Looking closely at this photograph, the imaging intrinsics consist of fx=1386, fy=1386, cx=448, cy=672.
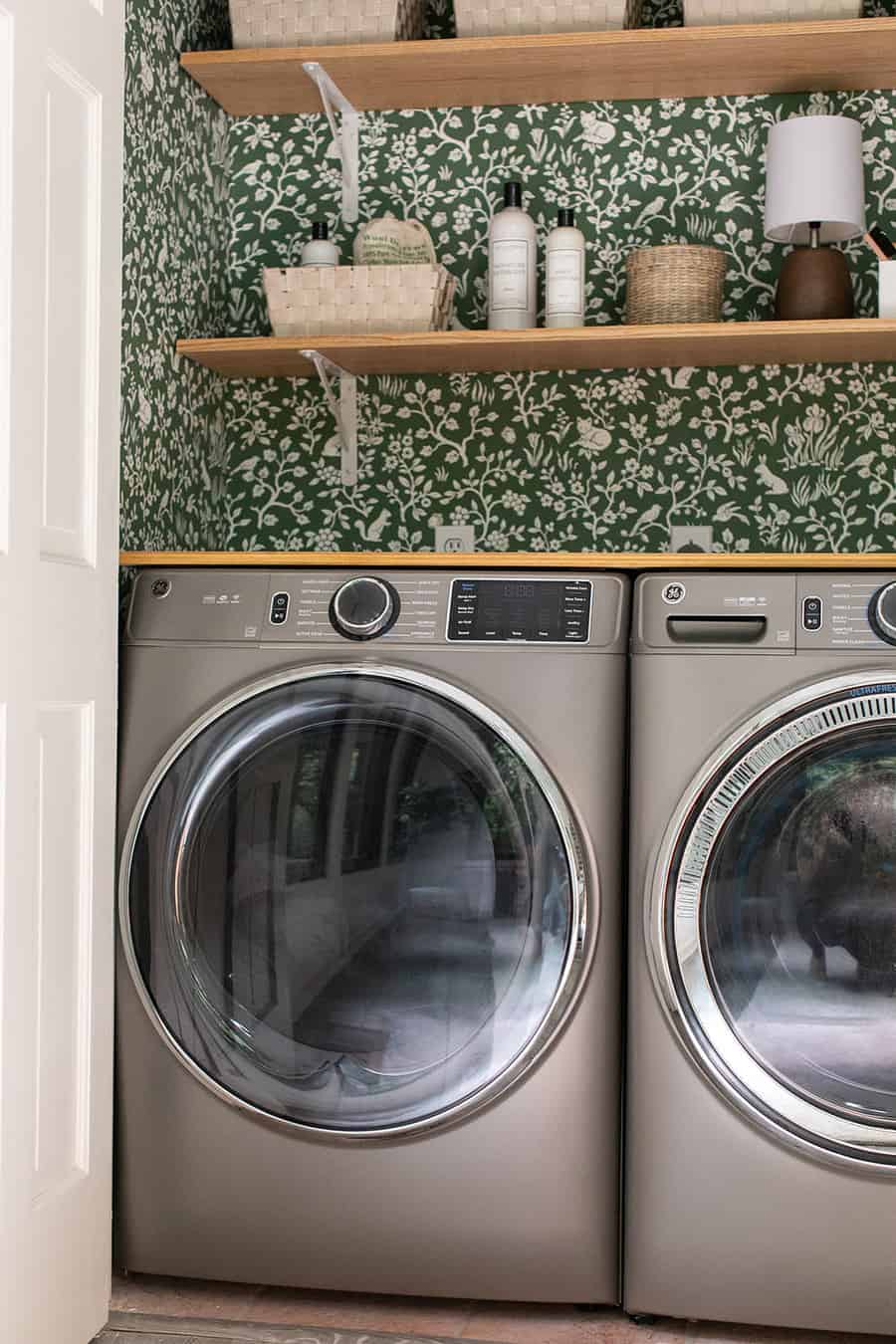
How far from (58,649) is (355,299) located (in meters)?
1.02

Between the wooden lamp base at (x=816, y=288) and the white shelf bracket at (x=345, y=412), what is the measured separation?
0.82 metres

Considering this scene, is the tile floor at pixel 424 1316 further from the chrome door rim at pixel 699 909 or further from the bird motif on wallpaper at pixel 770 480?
the bird motif on wallpaper at pixel 770 480

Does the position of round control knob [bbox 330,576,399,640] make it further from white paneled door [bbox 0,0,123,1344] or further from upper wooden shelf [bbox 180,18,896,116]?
upper wooden shelf [bbox 180,18,896,116]

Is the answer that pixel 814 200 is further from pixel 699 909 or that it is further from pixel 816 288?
pixel 699 909

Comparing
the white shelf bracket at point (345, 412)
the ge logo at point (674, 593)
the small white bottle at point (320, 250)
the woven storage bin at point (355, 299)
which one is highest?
the small white bottle at point (320, 250)

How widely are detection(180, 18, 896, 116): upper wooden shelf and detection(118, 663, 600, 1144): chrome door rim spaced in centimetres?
122

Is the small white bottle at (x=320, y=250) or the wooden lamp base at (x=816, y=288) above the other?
the small white bottle at (x=320, y=250)

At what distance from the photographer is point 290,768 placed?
6.37 ft

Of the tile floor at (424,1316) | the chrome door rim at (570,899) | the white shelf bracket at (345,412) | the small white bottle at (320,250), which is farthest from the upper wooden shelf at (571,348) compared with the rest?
the tile floor at (424,1316)

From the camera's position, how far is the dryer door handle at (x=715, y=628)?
6.20 feet

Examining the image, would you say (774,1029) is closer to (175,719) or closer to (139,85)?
(175,719)

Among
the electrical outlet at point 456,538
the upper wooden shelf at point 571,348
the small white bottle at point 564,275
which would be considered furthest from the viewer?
the electrical outlet at point 456,538

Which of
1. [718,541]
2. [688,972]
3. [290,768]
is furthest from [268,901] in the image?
[718,541]

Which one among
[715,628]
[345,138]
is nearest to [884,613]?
[715,628]
